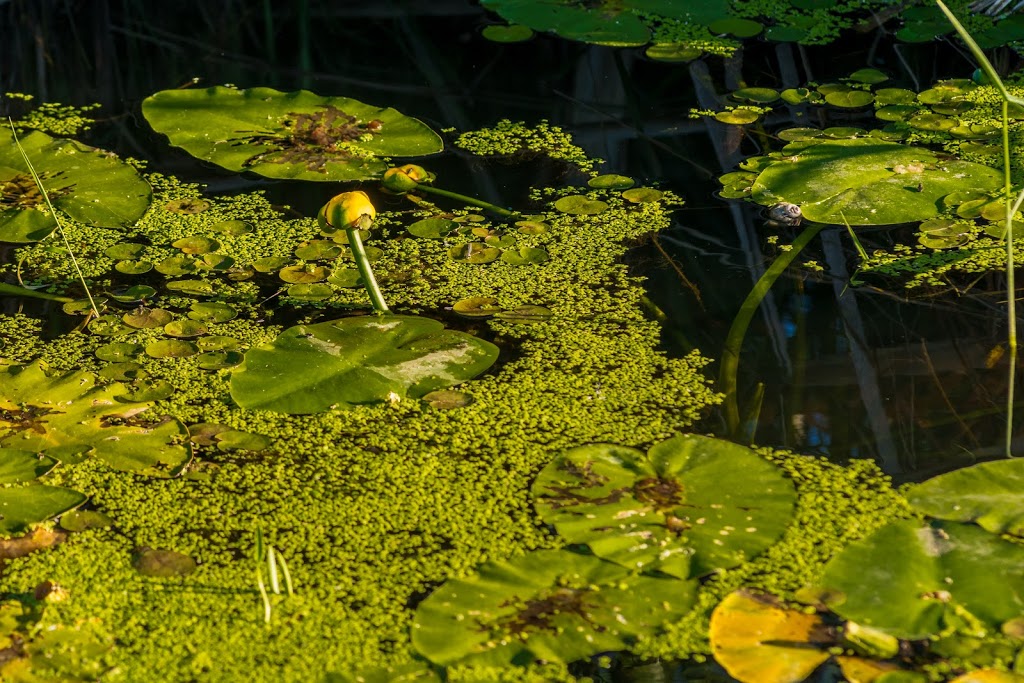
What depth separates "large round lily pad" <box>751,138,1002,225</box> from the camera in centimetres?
228

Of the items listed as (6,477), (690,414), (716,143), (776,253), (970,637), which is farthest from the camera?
(716,143)

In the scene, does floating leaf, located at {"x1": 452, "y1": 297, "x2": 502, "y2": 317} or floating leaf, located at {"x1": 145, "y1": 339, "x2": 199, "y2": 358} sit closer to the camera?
floating leaf, located at {"x1": 145, "y1": 339, "x2": 199, "y2": 358}

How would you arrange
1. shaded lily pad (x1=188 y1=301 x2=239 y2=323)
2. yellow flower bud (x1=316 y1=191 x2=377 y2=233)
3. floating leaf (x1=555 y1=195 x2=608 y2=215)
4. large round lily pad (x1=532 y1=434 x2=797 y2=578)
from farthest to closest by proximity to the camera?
1. floating leaf (x1=555 y1=195 x2=608 y2=215)
2. yellow flower bud (x1=316 y1=191 x2=377 y2=233)
3. shaded lily pad (x1=188 y1=301 x2=239 y2=323)
4. large round lily pad (x1=532 y1=434 x2=797 y2=578)

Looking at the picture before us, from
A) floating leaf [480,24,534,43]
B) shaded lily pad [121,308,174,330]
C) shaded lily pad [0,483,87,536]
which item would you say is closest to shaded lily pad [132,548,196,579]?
shaded lily pad [0,483,87,536]

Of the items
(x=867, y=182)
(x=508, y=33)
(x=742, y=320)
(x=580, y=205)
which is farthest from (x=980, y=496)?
(x=508, y=33)

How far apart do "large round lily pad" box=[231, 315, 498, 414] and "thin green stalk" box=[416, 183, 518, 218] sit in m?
0.54

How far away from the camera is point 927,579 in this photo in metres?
1.37

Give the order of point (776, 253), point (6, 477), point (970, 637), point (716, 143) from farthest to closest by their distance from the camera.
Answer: point (716, 143) < point (776, 253) < point (6, 477) < point (970, 637)

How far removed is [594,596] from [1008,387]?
2.81ft

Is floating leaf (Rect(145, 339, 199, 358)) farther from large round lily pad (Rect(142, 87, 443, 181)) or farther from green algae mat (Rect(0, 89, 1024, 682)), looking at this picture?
large round lily pad (Rect(142, 87, 443, 181))

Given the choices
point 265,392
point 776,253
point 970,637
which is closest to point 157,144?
point 265,392

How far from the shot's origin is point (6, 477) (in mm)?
1581

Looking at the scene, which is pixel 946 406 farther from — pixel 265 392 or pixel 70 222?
pixel 70 222

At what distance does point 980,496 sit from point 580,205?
1.13 meters
